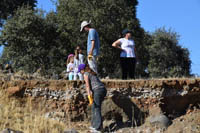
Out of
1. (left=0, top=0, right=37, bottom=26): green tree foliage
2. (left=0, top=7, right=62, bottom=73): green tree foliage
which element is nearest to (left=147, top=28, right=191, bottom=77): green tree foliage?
(left=0, top=7, right=62, bottom=73): green tree foliage

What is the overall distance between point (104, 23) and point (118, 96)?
13724 mm

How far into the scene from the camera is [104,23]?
22297 millimetres

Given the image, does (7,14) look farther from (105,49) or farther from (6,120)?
(6,120)

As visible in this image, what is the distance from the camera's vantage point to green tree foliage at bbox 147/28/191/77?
85.8 ft

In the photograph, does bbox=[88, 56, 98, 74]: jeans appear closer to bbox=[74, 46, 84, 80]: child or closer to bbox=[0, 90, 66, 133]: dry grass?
bbox=[0, 90, 66, 133]: dry grass

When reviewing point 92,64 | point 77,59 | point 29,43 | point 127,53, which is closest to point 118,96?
point 127,53

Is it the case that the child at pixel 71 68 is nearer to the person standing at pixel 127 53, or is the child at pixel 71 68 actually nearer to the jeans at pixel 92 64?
the person standing at pixel 127 53

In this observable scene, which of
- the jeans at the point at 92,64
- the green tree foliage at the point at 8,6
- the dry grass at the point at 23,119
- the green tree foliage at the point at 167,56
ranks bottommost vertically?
the dry grass at the point at 23,119

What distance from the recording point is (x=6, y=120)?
298 inches

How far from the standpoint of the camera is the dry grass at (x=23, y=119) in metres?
7.35

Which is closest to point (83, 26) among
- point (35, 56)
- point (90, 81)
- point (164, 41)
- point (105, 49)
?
point (90, 81)

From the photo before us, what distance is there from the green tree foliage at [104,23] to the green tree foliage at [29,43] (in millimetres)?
1767

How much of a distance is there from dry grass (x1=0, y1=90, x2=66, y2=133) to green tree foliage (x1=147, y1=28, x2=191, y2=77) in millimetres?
18305

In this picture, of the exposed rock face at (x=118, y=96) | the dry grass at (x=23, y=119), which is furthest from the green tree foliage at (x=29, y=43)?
the dry grass at (x=23, y=119)
